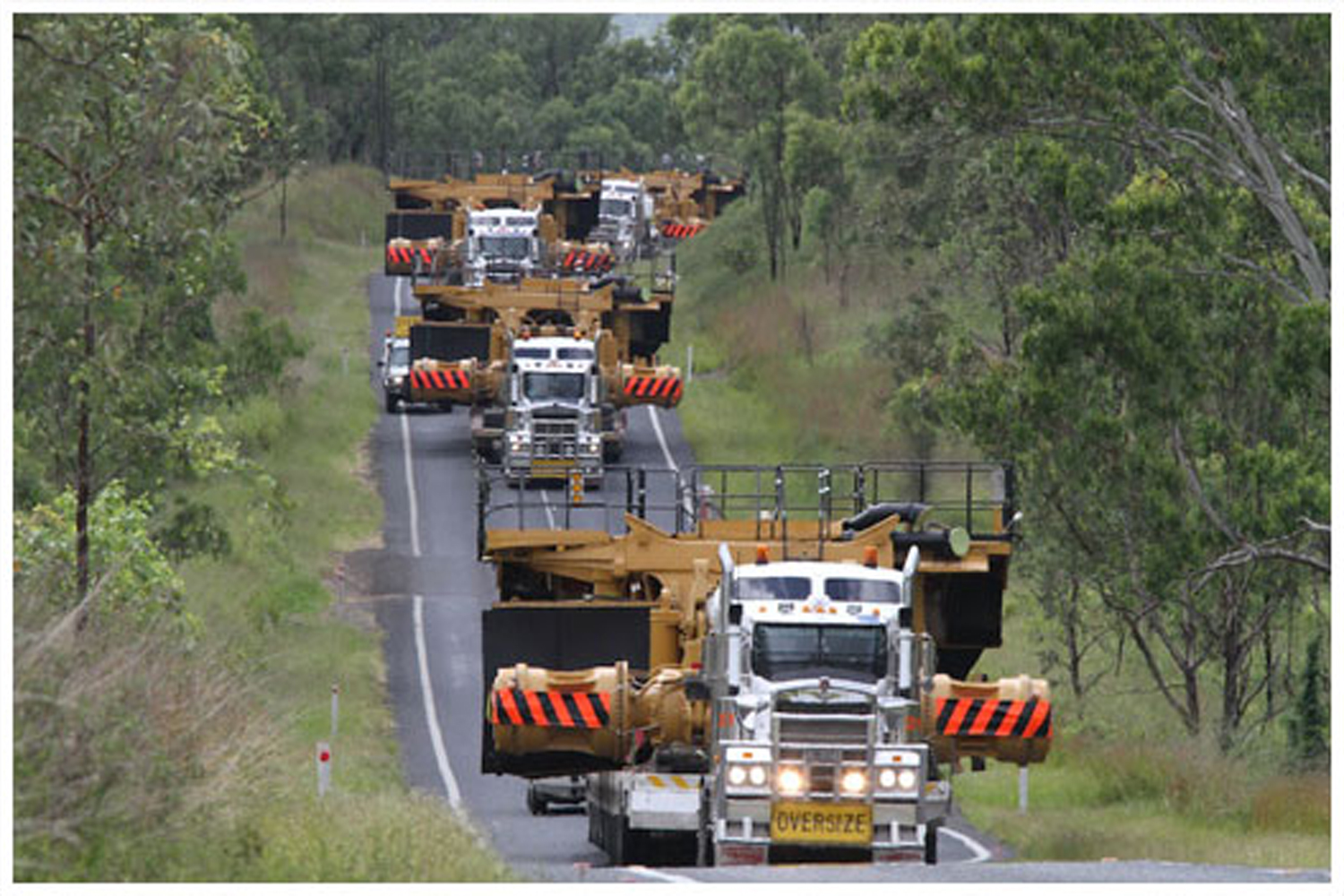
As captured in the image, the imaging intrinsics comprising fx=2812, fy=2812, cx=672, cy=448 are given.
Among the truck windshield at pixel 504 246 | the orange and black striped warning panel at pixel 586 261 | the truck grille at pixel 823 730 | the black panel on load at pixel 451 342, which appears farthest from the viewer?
the orange and black striped warning panel at pixel 586 261

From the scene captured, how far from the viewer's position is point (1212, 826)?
31359 millimetres

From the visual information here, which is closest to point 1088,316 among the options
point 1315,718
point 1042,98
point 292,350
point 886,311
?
point 1042,98

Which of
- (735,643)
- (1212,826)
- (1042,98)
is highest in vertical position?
(1042,98)

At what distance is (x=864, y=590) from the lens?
83.5ft

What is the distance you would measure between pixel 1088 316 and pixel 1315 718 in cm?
594

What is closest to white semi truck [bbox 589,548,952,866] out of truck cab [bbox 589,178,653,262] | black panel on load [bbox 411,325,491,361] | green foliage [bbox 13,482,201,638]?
green foliage [bbox 13,482,201,638]

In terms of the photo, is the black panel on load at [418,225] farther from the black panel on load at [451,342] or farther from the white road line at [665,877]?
the white road line at [665,877]

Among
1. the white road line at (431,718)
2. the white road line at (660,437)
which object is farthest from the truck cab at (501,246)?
the white road line at (431,718)

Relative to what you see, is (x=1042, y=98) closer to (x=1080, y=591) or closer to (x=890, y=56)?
(x=890, y=56)

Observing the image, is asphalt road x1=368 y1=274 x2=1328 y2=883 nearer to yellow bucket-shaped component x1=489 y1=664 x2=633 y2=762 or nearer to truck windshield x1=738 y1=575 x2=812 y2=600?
yellow bucket-shaped component x1=489 y1=664 x2=633 y2=762

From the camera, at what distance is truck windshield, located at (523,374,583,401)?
5444 centimetres

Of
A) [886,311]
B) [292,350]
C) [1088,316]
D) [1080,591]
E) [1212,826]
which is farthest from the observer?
[886,311]

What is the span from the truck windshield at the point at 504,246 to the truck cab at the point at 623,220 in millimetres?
17218

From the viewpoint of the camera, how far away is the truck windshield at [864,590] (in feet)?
83.3
